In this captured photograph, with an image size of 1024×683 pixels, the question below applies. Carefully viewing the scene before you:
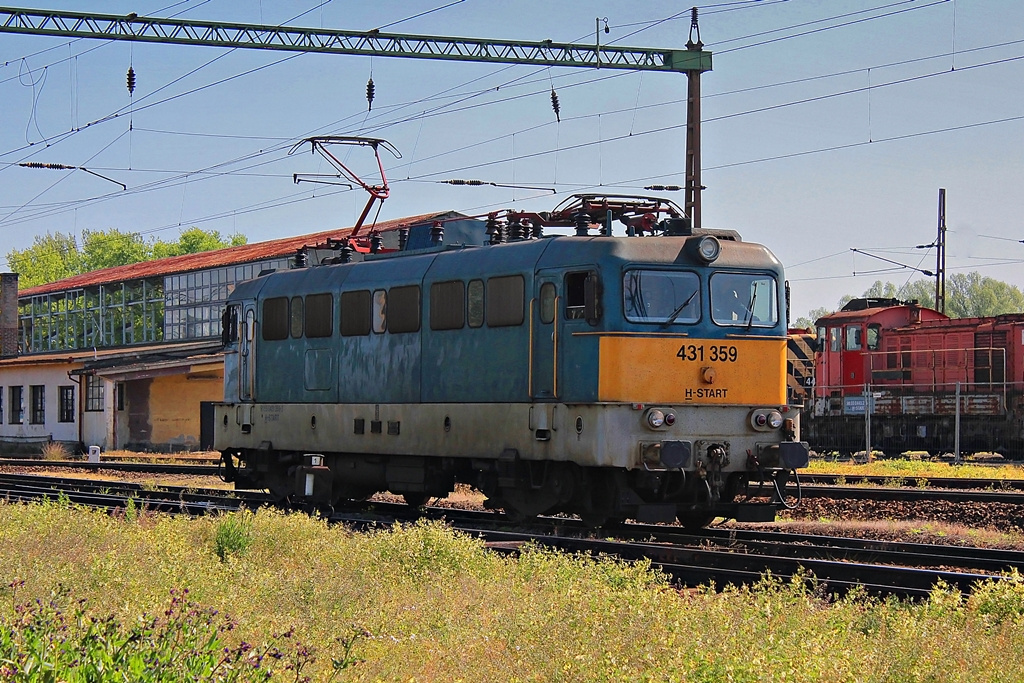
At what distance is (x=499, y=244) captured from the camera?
14891 millimetres

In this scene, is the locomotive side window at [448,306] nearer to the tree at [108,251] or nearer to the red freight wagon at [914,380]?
the red freight wagon at [914,380]

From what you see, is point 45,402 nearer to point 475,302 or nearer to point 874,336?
point 874,336

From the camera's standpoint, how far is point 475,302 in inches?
585

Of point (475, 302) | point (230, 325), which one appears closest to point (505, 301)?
point (475, 302)

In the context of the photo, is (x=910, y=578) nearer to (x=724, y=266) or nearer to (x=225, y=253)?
(x=724, y=266)

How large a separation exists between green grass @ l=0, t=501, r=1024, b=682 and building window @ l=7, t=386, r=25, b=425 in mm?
35190

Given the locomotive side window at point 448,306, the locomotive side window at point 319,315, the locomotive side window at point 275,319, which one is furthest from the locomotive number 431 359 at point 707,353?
the locomotive side window at point 275,319

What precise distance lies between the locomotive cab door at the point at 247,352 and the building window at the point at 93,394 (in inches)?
860

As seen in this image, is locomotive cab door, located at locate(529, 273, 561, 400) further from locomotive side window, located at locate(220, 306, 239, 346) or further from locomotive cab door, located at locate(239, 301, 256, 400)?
locomotive side window, located at locate(220, 306, 239, 346)

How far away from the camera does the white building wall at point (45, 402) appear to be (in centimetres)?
4100

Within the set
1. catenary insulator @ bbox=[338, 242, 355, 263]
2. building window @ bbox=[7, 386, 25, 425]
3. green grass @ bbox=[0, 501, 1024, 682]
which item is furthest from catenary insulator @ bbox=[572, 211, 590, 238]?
building window @ bbox=[7, 386, 25, 425]

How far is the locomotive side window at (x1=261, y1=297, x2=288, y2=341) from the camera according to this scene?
18172 millimetres

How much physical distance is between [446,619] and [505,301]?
22.8 feet

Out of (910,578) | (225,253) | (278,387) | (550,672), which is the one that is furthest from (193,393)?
(550,672)
